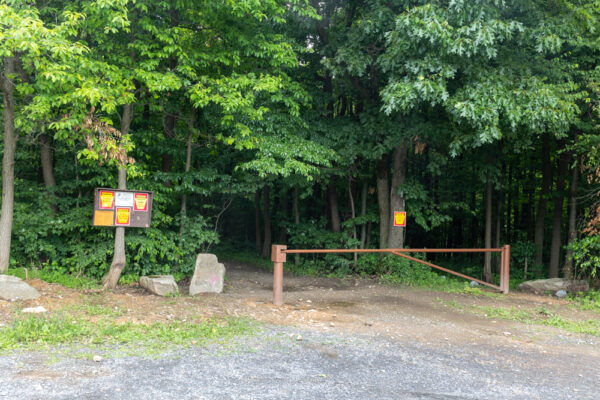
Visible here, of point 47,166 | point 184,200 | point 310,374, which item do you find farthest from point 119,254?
point 310,374

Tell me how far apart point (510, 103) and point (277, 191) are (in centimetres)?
852

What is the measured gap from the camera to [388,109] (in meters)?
8.34

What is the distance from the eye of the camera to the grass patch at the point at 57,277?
7.88 meters

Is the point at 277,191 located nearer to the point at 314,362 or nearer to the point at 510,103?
the point at 510,103

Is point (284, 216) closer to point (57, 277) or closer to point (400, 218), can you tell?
point (400, 218)

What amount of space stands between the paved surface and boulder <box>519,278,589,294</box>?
15.8 ft

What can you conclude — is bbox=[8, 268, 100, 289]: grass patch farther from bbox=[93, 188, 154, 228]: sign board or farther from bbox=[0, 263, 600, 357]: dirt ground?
bbox=[93, 188, 154, 228]: sign board

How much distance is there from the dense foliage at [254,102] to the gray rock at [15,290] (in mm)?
1316

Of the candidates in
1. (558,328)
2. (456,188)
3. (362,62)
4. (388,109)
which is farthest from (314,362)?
(456,188)

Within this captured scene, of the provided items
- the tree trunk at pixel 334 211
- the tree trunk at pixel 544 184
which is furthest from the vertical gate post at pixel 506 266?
the tree trunk at pixel 334 211

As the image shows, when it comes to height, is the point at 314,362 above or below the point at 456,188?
below

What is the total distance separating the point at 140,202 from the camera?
822 centimetres

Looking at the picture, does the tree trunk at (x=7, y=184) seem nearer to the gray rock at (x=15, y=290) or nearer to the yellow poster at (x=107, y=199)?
the gray rock at (x=15, y=290)

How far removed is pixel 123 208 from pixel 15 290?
82.7 inches
